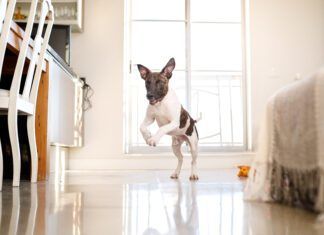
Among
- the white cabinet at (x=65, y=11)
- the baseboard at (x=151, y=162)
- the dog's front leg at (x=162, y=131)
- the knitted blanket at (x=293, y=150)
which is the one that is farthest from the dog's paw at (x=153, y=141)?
the white cabinet at (x=65, y=11)

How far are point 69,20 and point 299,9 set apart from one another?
279 centimetres

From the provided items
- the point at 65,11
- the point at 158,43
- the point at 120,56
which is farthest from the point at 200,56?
the point at 65,11

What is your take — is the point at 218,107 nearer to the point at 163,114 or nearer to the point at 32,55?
the point at 163,114

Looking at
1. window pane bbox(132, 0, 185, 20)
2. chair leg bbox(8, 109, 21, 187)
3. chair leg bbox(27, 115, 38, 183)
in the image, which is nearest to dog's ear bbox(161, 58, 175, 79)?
chair leg bbox(27, 115, 38, 183)

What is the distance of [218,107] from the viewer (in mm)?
4723

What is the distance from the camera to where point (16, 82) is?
1.89 metres

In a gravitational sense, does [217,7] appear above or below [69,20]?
above

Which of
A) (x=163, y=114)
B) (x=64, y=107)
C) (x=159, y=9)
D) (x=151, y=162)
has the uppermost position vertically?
(x=159, y=9)

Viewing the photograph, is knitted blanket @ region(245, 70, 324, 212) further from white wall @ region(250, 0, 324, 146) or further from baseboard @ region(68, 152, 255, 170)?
white wall @ region(250, 0, 324, 146)

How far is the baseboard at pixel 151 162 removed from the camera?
4.28 meters

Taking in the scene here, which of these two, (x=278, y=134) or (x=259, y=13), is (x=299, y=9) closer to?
(x=259, y=13)

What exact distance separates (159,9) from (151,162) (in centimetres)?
189

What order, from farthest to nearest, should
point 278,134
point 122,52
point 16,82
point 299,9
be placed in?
1. point 299,9
2. point 122,52
3. point 16,82
4. point 278,134

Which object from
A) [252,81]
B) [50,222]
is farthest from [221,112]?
[50,222]
